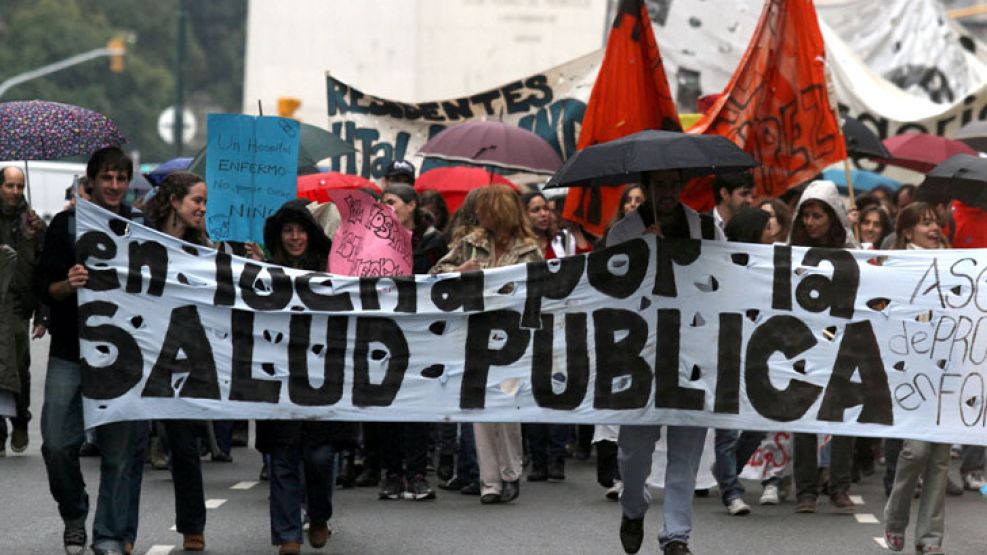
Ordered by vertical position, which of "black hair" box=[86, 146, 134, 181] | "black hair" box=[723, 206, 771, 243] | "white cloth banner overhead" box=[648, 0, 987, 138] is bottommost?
"black hair" box=[723, 206, 771, 243]

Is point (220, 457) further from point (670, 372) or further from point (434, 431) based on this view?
point (670, 372)

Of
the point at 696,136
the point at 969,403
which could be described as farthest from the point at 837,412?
the point at 696,136

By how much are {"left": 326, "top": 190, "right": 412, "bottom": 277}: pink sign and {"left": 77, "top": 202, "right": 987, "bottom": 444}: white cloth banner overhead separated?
1.02 meters

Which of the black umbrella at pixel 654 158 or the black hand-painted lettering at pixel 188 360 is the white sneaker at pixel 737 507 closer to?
the black umbrella at pixel 654 158

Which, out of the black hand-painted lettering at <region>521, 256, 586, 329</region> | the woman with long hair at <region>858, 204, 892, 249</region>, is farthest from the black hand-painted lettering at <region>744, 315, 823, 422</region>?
the woman with long hair at <region>858, 204, 892, 249</region>

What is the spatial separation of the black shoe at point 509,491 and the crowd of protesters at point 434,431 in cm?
1

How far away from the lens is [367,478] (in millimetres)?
12047

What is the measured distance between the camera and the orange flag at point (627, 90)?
11.3m

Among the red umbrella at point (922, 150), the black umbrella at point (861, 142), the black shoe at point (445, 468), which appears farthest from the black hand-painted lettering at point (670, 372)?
the red umbrella at point (922, 150)

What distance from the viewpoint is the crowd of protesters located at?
8.41 m

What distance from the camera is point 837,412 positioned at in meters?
8.54

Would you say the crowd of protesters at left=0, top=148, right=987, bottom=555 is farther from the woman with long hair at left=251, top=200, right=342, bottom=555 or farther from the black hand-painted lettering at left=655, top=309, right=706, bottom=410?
the black hand-painted lettering at left=655, top=309, right=706, bottom=410

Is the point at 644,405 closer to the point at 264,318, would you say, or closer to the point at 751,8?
the point at 264,318

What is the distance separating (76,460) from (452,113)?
9093 millimetres
